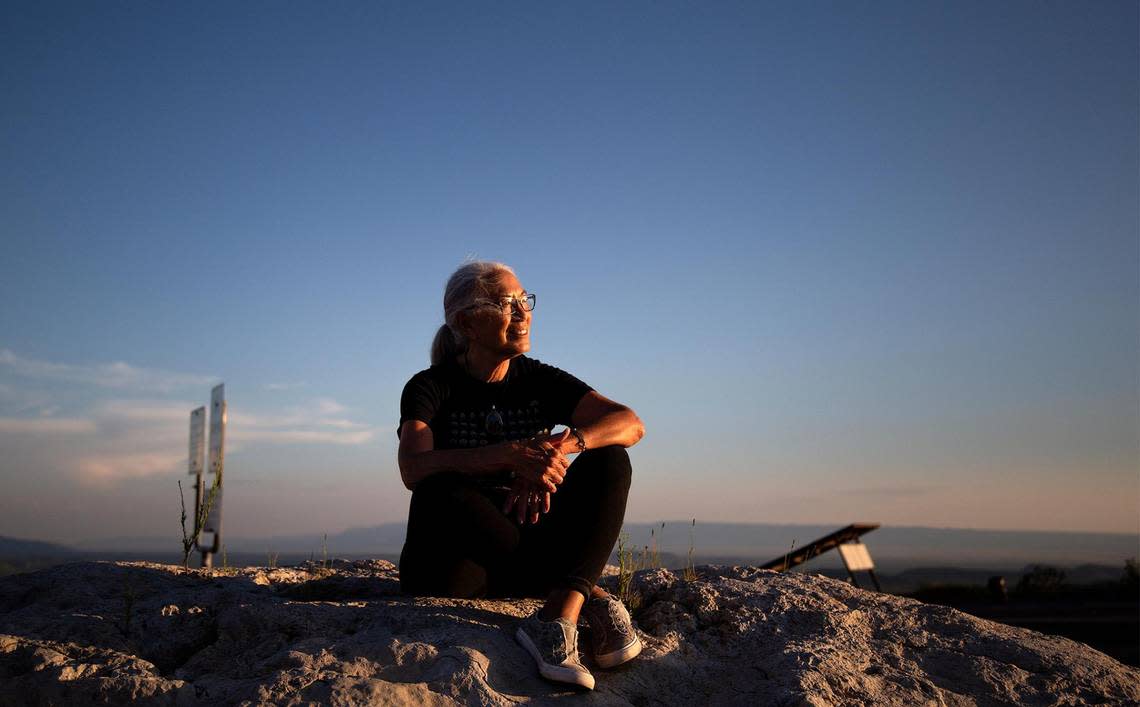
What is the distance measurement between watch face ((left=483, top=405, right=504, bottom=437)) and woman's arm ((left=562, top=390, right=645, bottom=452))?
1.12ft

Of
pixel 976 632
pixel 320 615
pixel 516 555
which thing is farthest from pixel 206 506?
pixel 976 632

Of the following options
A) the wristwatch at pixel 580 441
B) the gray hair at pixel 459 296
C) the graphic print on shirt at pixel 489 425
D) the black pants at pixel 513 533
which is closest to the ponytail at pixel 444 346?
the gray hair at pixel 459 296

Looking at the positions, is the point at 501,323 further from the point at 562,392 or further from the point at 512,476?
the point at 512,476

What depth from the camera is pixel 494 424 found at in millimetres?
3877

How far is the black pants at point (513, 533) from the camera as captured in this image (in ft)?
11.0

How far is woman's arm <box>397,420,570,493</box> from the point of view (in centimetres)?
338

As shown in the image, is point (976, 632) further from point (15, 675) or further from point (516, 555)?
point (15, 675)

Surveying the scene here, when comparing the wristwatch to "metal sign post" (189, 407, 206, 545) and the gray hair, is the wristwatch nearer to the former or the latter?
the gray hair

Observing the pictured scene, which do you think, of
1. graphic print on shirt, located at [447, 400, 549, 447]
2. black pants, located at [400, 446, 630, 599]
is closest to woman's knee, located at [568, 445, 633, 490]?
black pants, located at [400, 446, 630, 599]

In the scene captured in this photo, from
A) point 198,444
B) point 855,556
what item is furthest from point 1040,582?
point 198,444

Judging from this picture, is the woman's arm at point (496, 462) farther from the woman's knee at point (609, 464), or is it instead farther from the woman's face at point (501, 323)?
the woman's face at point (501, 323)

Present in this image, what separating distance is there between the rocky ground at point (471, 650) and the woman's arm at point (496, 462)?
23.6 inches

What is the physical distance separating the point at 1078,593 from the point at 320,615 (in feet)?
46.9

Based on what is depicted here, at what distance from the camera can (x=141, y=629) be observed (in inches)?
138
